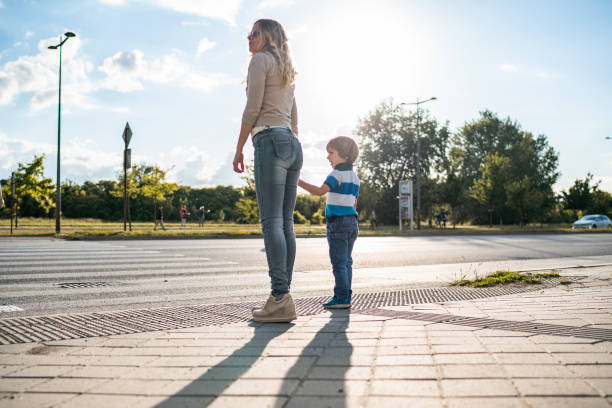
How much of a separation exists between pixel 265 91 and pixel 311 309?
1.81 metres

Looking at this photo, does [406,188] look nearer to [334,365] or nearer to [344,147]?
[344,147]

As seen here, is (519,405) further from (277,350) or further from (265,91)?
(265,91)

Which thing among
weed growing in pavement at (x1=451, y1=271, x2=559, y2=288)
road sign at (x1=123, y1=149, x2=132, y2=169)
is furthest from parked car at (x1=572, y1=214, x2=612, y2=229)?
weed growing in pavement at (x1=451, y1=271, x2=559, y2=288)

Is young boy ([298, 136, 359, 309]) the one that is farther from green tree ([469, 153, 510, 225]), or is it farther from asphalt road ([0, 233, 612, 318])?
green tree ([469, 153, 510, 225])

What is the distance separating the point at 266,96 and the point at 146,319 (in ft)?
6.22

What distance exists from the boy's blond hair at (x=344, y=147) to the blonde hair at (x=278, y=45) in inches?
31.7

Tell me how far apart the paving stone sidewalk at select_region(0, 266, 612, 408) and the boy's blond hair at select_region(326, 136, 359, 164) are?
5.08 feet

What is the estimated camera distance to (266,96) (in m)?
3.80

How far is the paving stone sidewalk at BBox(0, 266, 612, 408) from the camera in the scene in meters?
1.93

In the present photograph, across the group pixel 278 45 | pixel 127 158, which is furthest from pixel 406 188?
pixel 278 45

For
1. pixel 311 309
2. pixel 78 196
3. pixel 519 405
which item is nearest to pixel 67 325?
pixel 311 309

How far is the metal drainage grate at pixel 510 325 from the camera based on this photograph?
9.29 ft

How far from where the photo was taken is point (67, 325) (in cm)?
355

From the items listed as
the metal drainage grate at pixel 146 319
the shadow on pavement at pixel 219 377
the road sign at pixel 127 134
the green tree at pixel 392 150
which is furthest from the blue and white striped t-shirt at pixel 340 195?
the green tree at pixel 392 150
